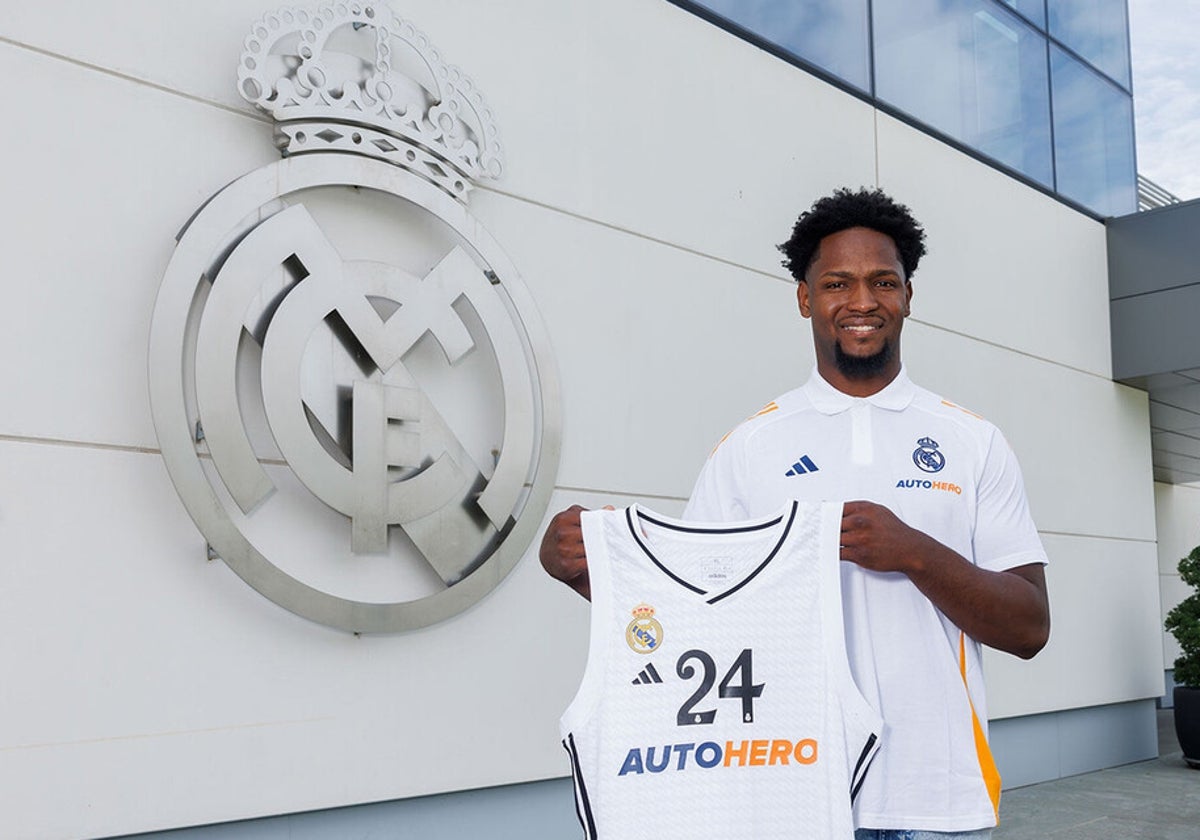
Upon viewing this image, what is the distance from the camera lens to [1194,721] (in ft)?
31.2

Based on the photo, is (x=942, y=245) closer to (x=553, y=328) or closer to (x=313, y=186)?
(x=553, y=328)

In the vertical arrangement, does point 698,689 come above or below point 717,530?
below

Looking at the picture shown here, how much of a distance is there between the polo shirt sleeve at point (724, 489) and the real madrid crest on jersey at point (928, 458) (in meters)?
0.34

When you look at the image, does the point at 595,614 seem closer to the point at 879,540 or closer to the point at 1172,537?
the point at 879,540

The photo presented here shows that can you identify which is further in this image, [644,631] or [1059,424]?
[1059,424]

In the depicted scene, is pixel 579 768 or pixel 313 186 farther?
pixel 313 186

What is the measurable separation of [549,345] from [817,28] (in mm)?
3481

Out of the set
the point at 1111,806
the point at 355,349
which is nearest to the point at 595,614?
the point at 355,349

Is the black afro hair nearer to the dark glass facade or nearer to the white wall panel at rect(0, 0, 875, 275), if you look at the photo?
the white wall panel at rect(0, 0, 875, 275)

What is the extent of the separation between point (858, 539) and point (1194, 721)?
29.2 feet

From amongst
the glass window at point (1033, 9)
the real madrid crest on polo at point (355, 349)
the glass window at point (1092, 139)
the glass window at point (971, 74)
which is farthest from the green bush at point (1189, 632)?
the real madrid crest on polo at point (355, 349)

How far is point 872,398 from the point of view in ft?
7.50

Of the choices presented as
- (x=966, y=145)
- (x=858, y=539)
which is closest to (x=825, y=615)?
(x=858, y=539)

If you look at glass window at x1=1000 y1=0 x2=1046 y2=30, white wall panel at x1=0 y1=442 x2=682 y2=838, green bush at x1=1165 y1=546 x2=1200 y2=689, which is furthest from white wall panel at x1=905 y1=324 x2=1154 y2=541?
white wall panel at x1=0 y1=442 x2=682 y2=838
